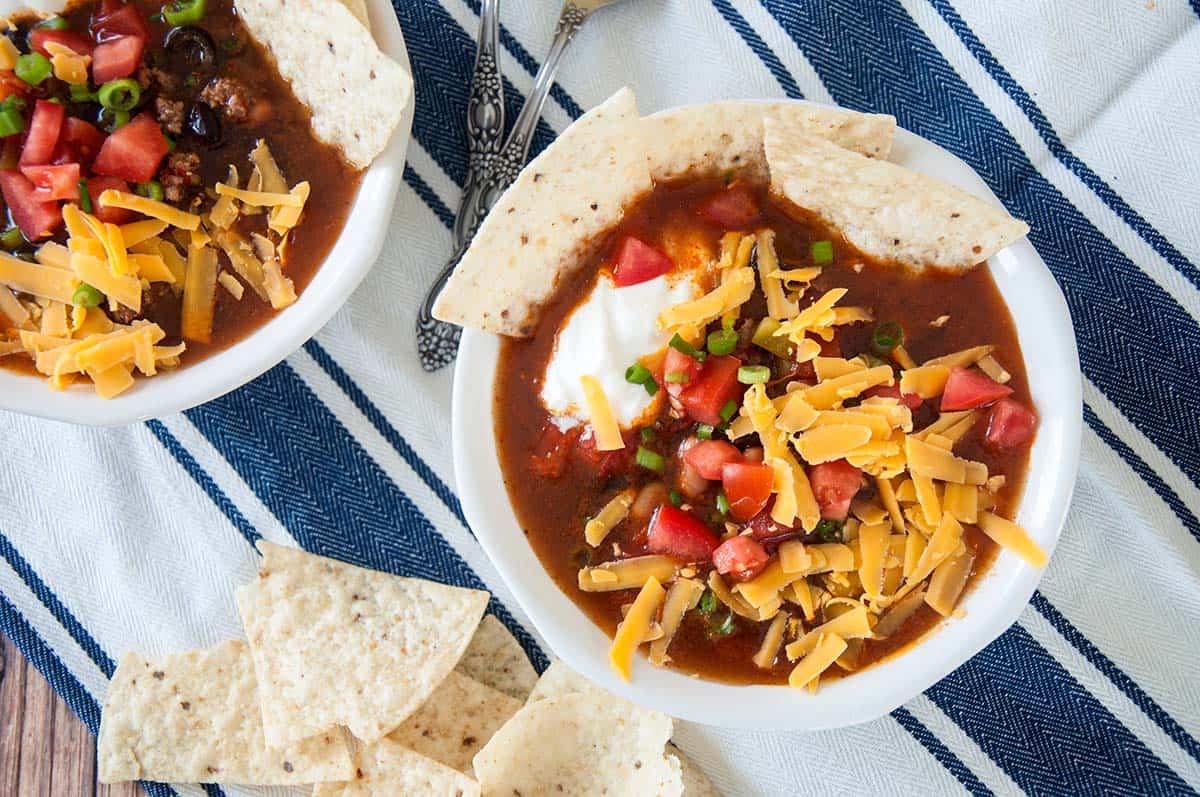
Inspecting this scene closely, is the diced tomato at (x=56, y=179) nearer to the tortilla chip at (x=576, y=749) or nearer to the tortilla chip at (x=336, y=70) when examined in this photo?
the tortilla chip at (x=336, y=70)

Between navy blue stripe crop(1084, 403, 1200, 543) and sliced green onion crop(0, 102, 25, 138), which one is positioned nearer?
sliced green onion crop(0, 102, 25, 138)

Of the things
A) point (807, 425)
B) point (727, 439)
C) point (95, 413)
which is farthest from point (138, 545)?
point (807, 425)

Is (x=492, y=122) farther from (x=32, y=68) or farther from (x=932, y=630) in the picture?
(x=932, y=630)

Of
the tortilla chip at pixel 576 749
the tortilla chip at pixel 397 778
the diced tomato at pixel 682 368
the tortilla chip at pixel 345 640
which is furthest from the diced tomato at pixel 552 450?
the tortilla chip at pixel 397 778

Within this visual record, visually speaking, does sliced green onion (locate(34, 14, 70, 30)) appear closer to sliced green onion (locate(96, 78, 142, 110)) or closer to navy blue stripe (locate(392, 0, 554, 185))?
sliced green onion (locate(96, 78, 142, 110))

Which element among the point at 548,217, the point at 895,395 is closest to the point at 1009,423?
the point at 895,395

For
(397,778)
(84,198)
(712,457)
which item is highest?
(712,457)

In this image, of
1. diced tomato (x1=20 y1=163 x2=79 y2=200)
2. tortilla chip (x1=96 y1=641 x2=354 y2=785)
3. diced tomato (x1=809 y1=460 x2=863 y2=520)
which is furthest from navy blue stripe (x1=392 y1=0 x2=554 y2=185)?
tortilla chip (x1=96 y1=641 x2=354 y2=785)
